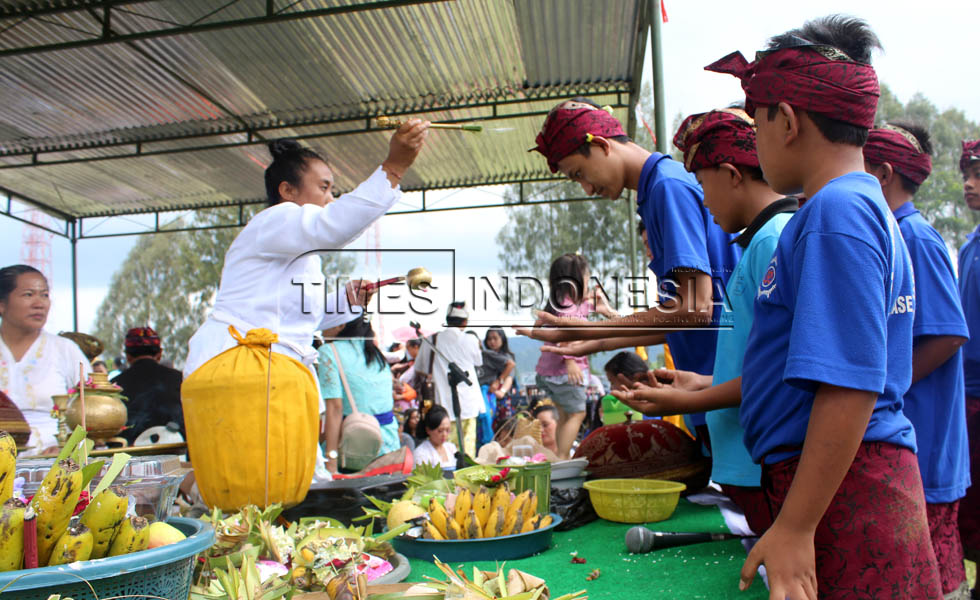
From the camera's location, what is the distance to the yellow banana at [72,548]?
2.73ft

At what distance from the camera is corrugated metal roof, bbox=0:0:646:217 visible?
6.72m

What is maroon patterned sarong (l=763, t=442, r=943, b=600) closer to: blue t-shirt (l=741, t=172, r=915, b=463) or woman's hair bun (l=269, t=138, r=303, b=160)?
blue t-shirt (l=741, t=172, r=915, b=463)

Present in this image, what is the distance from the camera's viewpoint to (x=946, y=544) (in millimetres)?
1691

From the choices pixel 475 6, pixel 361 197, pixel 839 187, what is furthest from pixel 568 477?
pixel 475 6

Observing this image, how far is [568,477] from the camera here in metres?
2.97

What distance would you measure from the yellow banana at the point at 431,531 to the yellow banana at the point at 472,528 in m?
0.08

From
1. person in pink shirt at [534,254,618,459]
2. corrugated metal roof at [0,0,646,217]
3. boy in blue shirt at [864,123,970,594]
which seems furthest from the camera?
corrugated metal roof at [0,0,646,217]

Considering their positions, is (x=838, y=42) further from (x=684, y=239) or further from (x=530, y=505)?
(x=530, y=505)

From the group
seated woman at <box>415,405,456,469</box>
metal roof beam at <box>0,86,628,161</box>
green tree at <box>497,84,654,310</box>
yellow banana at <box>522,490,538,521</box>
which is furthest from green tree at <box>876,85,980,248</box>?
yellow banana at <box>522,490,538,521</box>

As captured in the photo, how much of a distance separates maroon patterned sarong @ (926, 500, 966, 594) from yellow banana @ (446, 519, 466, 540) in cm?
129

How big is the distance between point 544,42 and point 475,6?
2.97ft

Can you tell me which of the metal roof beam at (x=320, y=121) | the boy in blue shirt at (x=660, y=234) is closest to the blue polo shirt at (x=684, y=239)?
the boy in blue shirt at (x=660, y=234)

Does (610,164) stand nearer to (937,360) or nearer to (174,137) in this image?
(937,360)

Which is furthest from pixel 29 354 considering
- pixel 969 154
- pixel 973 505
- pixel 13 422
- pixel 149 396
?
pixel 969 154
